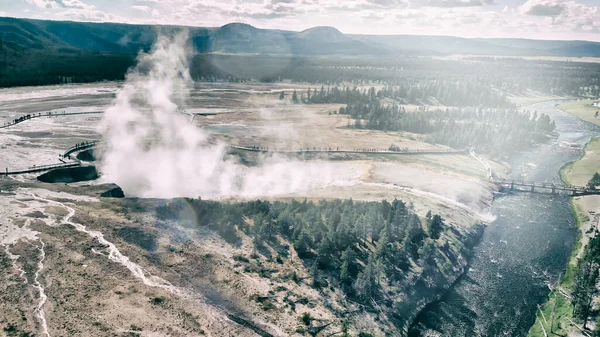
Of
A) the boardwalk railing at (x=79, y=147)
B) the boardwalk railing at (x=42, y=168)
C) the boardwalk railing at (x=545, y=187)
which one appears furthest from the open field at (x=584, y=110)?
the boardwalk railing at (x=42, y=168)

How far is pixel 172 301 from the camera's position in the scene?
41.1 meters

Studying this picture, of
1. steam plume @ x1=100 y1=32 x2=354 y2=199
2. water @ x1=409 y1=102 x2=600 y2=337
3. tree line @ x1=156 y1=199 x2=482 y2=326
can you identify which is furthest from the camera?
steam plume @ x1=100 y1=32 x2=354 y2=199

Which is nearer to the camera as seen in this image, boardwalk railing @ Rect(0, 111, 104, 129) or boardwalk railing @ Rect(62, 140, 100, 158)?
boardwalk railing @ Rect(62, 140, 100, 158)

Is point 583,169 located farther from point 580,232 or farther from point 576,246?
point 576,246

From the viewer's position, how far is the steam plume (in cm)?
7119

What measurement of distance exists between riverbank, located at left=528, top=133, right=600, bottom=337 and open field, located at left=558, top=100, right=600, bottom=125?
189 feet

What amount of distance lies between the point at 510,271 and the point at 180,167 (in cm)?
5241

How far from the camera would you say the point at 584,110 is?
180 metres

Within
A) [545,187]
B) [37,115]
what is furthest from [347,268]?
[37,115]

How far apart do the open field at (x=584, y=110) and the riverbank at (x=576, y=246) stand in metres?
57.5

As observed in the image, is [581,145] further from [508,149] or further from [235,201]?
[235,201]

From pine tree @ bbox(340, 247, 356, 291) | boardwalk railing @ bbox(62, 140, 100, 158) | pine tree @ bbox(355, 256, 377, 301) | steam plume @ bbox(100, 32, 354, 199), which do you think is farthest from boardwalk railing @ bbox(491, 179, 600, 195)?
boardwalk railing @ bbox(62, 140, 100, 158)

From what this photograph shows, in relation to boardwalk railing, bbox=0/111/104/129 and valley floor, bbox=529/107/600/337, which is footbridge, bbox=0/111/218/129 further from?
valley floor, bbox=529/107/600/337

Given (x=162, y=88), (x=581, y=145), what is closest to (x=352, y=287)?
(x=581, y=145)
